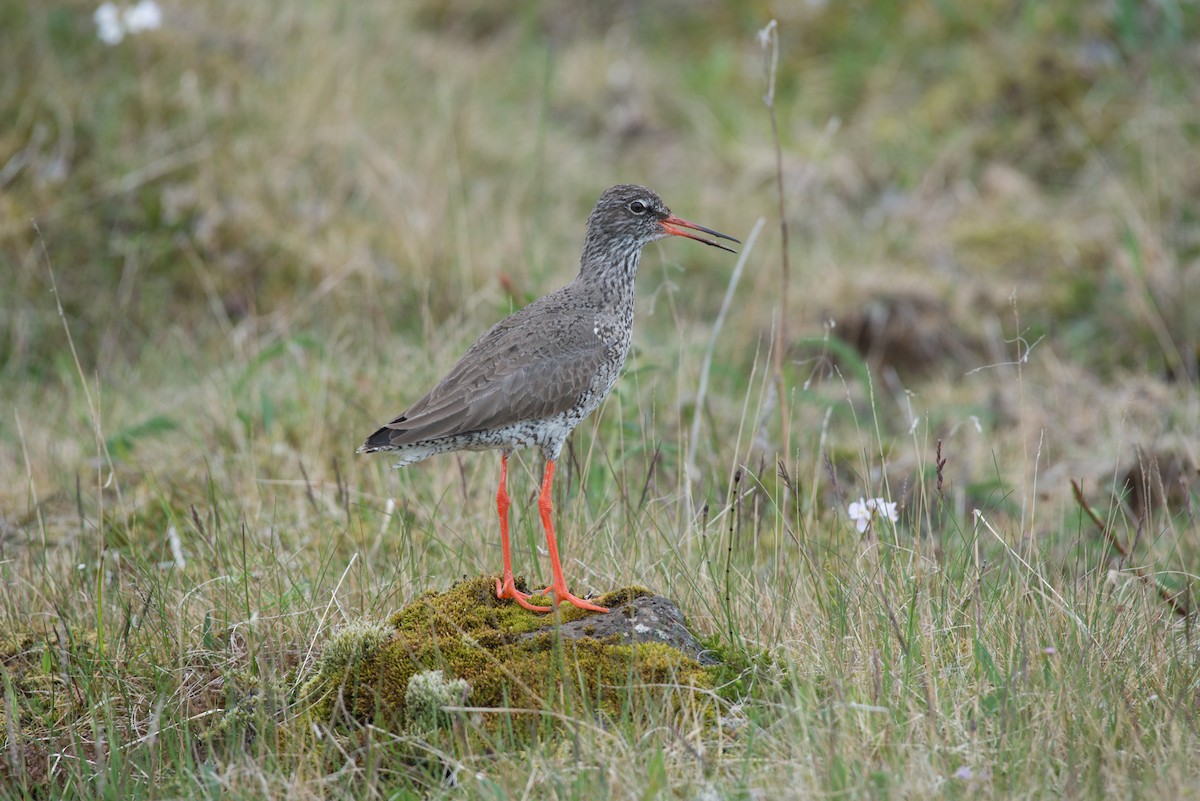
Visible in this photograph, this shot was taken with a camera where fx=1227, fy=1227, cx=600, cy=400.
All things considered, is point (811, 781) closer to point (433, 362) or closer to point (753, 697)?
point (753, 697)

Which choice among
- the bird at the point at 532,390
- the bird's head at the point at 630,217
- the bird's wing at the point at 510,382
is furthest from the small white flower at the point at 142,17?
the bird's wing at the point at 510,382

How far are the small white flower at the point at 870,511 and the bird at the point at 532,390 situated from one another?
3.60 feet

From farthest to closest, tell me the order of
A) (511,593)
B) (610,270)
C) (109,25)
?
(109,25) < (610,270) < (511,593)

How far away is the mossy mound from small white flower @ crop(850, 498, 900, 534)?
99cm

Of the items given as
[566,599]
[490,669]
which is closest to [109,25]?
[566,599]

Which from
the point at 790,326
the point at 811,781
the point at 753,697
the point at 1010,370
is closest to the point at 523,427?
the point at 753,697

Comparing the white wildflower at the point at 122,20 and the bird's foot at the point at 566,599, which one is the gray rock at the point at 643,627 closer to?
the bird's foot at the point at 566,599

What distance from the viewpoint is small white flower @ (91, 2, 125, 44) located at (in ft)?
30.5

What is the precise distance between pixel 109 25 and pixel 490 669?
23.5 feet

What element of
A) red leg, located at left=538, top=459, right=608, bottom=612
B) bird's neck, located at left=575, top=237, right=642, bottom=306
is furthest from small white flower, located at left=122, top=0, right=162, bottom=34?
red leg, located at left=538, top=459, right=608, bottom=612

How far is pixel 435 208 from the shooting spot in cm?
954

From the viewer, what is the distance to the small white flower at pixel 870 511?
4.68 metres

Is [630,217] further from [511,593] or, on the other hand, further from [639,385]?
[511,593]

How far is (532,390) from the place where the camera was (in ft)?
15.9
